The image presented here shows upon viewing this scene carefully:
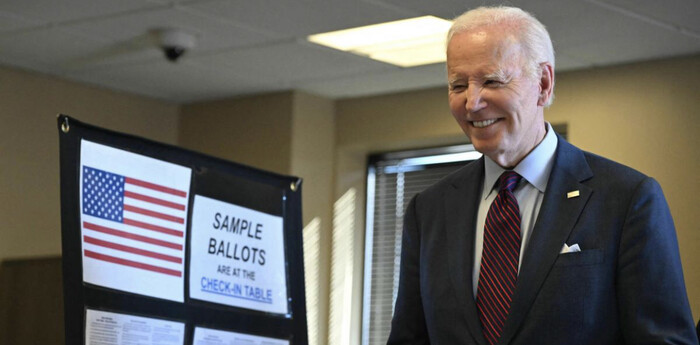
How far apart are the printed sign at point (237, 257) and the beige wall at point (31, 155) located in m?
2.81

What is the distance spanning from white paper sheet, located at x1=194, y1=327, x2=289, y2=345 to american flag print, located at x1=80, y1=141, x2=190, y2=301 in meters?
0.14

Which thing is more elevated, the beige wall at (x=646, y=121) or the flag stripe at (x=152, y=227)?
the beige wall at (x=646, y=121)

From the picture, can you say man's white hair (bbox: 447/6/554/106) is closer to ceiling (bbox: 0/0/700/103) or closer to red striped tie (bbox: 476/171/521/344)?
red striped tie (bbox: 476/171/521/344)

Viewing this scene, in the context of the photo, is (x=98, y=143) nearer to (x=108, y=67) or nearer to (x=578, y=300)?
(x=578, y=300)

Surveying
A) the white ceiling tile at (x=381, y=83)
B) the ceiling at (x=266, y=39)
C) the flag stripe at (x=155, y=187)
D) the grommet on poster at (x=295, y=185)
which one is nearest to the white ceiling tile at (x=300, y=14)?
the ceiling at (x=266, y=39)

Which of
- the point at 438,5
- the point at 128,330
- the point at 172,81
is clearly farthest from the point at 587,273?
the point at 172,81

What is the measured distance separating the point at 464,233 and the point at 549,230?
0.58 ft

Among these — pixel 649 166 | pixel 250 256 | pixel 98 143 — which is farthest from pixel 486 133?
pixel 649 166

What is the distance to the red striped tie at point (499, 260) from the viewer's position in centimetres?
183

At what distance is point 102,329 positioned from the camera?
294cm

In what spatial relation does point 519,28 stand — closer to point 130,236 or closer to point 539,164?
point 539,164

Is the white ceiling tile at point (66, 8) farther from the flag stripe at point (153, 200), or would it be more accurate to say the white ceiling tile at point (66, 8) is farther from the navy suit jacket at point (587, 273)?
the navy suit jacket at point (587, 273)

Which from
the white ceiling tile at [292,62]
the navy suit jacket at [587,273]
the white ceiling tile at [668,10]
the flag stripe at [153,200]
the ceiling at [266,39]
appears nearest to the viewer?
the navy suit jacket at [587,273]

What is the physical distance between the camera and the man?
1.75 m
